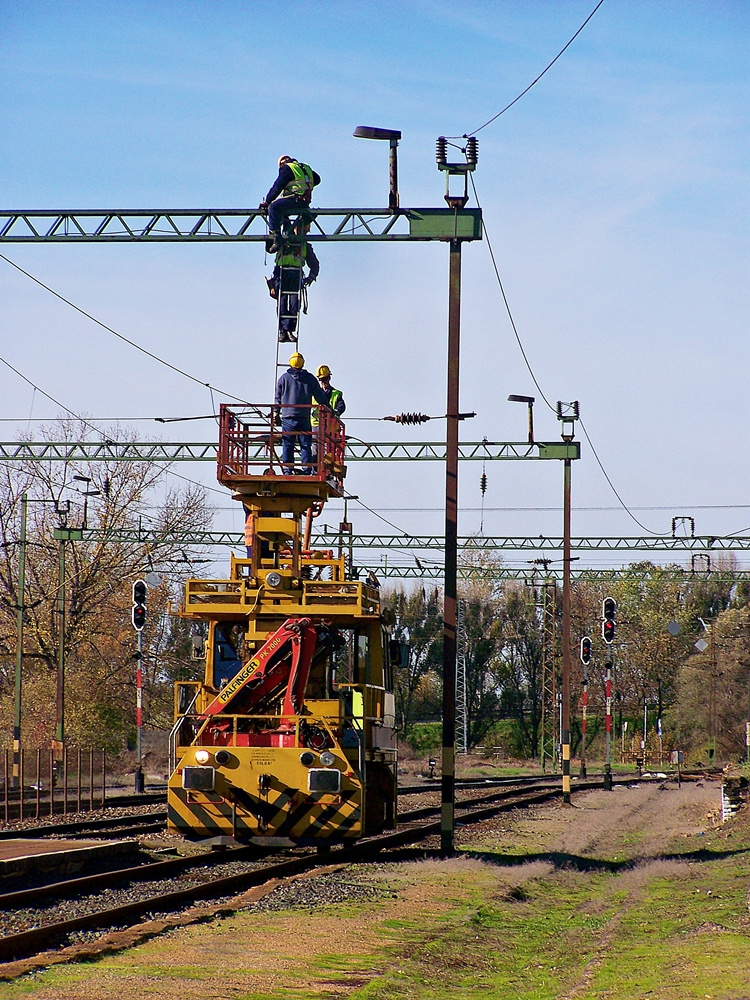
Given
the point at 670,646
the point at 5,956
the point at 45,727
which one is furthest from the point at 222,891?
the point at 670,646

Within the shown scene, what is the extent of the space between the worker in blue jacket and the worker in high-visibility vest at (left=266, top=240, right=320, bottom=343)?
17.0ft

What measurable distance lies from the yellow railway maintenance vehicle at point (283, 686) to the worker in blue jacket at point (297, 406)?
16 centimetres

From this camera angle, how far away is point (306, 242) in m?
25.0

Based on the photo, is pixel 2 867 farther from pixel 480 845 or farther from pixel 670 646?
pixel 670 646

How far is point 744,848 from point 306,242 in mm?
12721

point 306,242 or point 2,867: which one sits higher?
point 306,242

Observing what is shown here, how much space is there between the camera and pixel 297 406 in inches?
720

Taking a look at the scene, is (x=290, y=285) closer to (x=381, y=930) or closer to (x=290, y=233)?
(x=290, y=233)

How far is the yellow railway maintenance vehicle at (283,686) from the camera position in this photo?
16.2 meters

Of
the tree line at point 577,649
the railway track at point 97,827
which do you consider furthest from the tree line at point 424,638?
the railway track at point 97,827

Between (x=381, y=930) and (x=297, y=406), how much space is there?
8299 millimetres

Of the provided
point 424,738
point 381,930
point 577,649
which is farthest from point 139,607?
point 577,649

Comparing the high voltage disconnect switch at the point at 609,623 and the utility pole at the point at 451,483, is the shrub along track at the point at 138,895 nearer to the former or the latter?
the utility pole at the point at 451,483

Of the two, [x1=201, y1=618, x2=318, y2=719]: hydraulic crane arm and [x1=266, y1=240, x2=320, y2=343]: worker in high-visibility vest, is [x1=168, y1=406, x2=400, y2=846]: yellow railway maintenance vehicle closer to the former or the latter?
[x1=201, y1=618, x2=318, y2=719]: hydraulic crane arm
